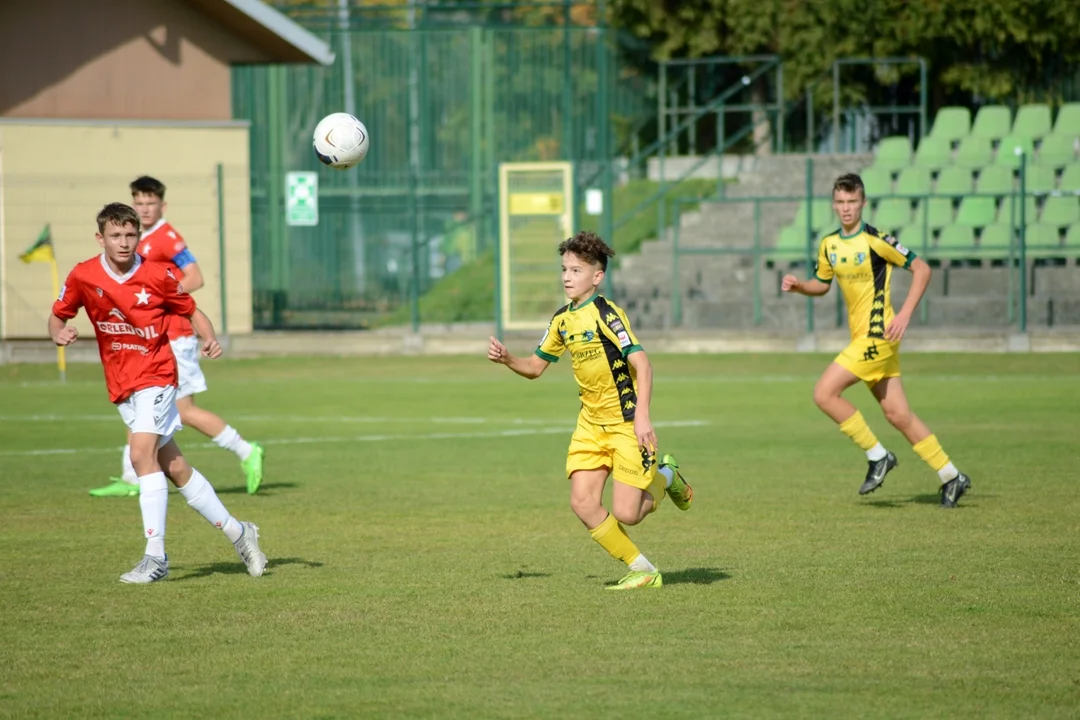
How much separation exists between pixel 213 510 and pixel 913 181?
21.8 metres

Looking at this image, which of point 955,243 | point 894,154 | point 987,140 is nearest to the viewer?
point 955,243

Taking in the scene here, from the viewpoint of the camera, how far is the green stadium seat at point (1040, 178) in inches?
1058

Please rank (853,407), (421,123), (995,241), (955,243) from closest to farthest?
(853,407)
(995,241)
(955,243)
(421,123)

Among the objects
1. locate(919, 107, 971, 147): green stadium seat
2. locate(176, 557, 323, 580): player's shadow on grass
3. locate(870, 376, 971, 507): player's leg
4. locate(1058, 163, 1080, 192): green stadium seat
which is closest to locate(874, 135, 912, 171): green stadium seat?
locate(919, 107, 971, 147): green stadium seat

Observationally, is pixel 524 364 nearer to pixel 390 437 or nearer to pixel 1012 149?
pixel 390 437

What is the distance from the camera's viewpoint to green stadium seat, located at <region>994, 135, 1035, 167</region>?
27.9 metres

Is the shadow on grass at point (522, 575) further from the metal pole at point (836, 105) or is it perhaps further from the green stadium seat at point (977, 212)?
the metal pole at point (836, 105)

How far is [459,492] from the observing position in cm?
1169

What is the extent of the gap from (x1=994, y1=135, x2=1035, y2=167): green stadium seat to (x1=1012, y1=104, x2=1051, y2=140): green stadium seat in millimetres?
173

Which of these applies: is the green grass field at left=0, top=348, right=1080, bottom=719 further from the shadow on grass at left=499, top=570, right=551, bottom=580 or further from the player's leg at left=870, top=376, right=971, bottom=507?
the player's leg at left=870, top=376, right=971, bottom=507

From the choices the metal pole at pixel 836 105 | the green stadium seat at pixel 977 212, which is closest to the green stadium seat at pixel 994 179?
the green stadium seat at pixel 977 212

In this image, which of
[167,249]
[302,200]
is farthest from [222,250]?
[167,249]

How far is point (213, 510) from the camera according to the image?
8.23 m

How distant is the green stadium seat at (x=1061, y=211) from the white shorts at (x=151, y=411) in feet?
67.9
